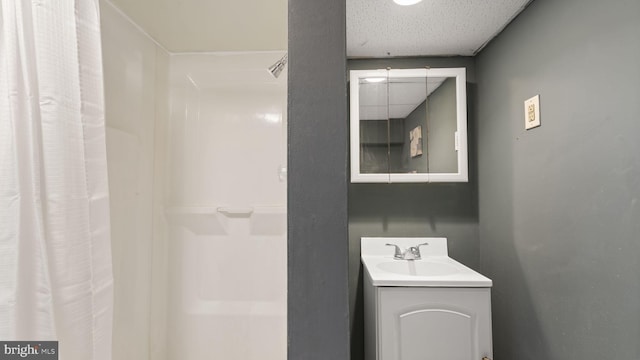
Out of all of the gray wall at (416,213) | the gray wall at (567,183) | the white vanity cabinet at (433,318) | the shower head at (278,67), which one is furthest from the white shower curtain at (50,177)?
the gray wall at (567,183)

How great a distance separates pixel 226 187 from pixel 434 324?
44.1 inches

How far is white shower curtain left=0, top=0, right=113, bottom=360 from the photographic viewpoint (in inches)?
23.9

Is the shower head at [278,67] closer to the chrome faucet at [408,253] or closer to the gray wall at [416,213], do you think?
the gray wall at [416,213]

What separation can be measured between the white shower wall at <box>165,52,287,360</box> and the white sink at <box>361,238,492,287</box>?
510 millimetres

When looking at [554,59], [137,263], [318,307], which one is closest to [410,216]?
[554,59]

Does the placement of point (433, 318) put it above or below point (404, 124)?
below

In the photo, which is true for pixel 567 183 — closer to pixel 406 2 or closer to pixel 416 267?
pixel 416 267

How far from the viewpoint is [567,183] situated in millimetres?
1042

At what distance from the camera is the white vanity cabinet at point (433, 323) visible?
1150mm

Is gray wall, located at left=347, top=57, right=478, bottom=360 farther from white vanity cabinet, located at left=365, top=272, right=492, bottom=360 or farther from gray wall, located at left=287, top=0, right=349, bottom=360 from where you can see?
gray wall, located at left=287, top=0, right=349, bottom=360

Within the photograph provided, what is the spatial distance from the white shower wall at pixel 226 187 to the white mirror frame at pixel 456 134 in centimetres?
50

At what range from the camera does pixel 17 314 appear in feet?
1.99

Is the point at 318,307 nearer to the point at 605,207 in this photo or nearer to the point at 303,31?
the point at 303,31

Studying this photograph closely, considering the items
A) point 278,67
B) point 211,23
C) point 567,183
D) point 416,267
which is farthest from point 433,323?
point 211,23
